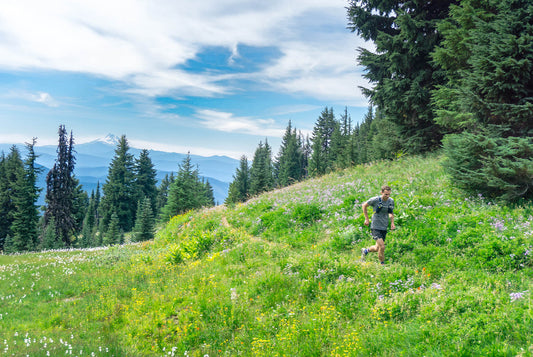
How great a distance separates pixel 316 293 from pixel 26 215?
48.8 m

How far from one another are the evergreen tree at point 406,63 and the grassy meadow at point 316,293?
786 cm

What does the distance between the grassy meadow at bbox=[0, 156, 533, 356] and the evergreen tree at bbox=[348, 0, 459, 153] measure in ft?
25.8

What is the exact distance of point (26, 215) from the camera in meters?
40.2

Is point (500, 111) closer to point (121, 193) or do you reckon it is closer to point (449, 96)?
point (449, 96)

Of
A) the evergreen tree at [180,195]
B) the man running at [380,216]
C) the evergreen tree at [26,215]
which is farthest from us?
the evergreen tree at [26,215]

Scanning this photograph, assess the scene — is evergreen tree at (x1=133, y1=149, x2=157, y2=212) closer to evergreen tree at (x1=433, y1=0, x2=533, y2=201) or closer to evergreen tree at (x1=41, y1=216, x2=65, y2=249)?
evergreen tree at (x1=41, y1=216, x2=65, y2=249)

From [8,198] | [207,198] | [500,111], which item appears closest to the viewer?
[500,111]

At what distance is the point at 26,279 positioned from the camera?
11.2 meters

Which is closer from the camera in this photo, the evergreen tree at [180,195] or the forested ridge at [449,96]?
the forested ridge at [449,96]

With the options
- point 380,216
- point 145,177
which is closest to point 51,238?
point 145,177

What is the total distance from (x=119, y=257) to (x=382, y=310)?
12.5 m

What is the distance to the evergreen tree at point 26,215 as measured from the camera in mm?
39312

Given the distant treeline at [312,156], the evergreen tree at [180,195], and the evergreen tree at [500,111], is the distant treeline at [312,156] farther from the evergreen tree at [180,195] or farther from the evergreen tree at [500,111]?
the evergreen tree at [500,111]

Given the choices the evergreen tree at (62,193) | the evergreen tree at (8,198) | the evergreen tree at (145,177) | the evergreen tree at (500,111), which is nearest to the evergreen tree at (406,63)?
the evergreen tree at (500,111)
